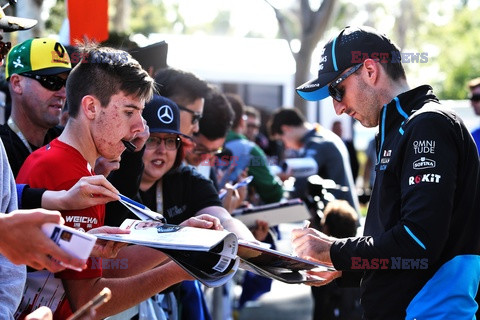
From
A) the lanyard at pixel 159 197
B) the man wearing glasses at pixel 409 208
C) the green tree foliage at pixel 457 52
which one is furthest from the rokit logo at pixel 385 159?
the green tree foliage at pixel 457 52

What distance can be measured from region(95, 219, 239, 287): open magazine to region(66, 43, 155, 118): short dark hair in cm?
57

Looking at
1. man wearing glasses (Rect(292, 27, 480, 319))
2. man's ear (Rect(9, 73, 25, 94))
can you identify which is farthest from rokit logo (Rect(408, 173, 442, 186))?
man's ear (Rect(9, 73, 25, 94))

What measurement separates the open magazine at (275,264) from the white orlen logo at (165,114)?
1.03 metres

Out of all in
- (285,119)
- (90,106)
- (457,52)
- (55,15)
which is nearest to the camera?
(90,106)

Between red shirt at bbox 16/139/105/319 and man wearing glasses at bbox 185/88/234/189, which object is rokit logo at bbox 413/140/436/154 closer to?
red shirt at bbox 16/139/105/319

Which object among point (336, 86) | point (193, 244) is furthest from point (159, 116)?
point (193, 244)

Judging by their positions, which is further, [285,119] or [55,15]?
[55,15]

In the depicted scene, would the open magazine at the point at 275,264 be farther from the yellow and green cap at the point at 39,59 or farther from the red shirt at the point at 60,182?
the yellow and green cap at the point at 39,59

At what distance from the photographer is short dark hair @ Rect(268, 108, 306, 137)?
31.0ft

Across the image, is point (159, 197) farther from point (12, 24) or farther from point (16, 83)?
point (12, 24)

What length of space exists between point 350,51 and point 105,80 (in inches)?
42.7

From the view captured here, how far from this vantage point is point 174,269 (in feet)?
10.7

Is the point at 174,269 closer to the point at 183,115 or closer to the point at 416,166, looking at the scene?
the point at 416,166

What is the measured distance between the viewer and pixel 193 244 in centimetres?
266
